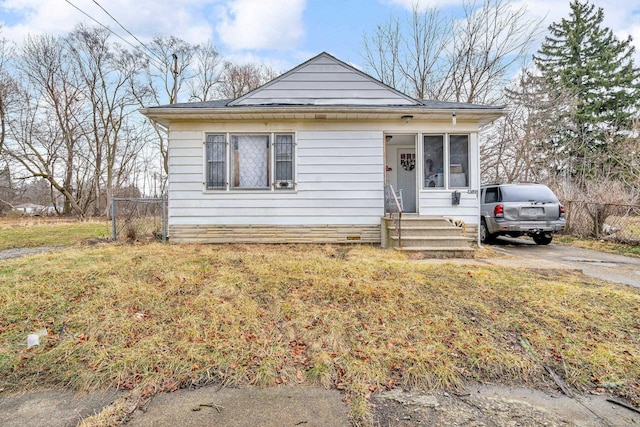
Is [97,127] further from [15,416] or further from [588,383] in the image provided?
[588,383]

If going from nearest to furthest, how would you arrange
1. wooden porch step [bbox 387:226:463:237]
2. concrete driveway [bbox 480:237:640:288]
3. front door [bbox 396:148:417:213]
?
concrete driveway [bbox 480:237:640:288] < wooden porch step [bbox 387:226:463:237] < front door [bbox 396:148:417:213]

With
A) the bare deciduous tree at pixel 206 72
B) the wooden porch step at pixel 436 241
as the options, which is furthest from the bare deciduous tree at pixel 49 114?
the wooden porch step at pixel 436 241

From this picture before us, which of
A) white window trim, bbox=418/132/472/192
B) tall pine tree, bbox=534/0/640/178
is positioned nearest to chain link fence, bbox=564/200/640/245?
white window trim, bbox=418/132/472/192

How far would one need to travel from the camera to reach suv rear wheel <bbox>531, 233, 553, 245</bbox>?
7.80m

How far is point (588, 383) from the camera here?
212cm

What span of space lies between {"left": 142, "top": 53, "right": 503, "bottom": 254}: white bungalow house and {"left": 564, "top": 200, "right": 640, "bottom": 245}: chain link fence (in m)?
4.13

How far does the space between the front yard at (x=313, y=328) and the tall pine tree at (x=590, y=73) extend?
19.0m

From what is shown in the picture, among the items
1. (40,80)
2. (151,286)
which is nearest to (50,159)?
(40,80)

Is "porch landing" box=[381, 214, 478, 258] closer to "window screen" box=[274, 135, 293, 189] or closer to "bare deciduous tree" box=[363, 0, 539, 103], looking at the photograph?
"window screen" box=[274, 135, 293, 189]

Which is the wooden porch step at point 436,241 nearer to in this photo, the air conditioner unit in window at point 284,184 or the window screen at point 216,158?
the air conditioner unit in window at point 284,184

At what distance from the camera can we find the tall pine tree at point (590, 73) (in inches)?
732

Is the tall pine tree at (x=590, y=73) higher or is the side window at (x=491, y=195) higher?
the tall pine tree at (x=590, y=73)

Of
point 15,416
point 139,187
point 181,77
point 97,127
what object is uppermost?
point 181,77

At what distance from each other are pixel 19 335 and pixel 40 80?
2252 centimetres
